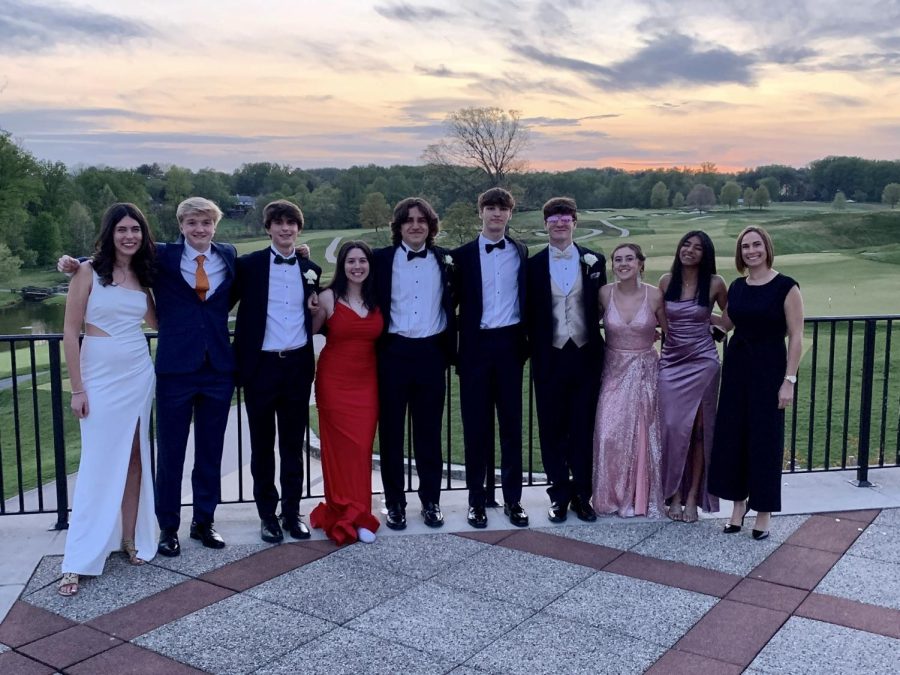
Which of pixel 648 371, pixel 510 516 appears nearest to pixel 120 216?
pixel 510 516

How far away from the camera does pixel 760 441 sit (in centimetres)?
438

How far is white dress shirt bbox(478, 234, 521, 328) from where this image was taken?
14.6 ft

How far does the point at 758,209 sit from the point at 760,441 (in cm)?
4801

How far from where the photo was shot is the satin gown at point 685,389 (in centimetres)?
452

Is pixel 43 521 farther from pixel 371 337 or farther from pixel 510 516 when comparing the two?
pixel 510 516

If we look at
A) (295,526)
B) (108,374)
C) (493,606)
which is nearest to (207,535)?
(295,526)

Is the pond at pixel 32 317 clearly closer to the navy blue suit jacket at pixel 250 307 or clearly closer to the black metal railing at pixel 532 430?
the black metal railing at pixel 532 430

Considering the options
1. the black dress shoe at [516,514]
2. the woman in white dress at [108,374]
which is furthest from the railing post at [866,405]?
the woman in white dress at [108,374]

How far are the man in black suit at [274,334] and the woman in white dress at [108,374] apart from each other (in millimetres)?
500

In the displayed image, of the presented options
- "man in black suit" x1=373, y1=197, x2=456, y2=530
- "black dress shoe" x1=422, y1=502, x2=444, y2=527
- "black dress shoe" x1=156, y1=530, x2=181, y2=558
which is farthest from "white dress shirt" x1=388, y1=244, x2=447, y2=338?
"black dress shoe" x1=156, y1=530, x2=181, y2=558

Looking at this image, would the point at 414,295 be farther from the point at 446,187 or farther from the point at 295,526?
the point at 446,187

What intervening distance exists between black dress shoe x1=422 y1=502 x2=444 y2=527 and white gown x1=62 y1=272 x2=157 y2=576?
1.64m

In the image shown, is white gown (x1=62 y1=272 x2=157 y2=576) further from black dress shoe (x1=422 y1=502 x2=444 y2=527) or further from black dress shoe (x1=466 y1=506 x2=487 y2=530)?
black dress shoe (x1=466 y1=506 x2=487 y2=530)

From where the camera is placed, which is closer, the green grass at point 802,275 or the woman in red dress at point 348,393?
the woman in red dress at point 348,393
